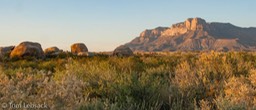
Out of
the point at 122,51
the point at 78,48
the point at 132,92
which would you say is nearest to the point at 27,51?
the point at 78,48

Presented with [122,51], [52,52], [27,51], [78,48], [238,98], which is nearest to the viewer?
[238,98]

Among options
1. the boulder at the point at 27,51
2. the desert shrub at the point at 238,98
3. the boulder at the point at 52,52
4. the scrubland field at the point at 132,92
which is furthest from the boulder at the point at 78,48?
the desert shrub at the point at 238,98

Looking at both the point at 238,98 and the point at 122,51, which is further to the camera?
the point at 122,51

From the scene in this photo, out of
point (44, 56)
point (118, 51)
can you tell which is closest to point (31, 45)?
point (44, 56)

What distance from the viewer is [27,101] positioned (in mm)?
4453

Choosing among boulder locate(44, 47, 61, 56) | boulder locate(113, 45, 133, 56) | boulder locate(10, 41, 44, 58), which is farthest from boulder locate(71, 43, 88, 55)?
boulder locate(10, 41, 44, 58)

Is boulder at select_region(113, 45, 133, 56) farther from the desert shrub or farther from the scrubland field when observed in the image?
the desert shrub

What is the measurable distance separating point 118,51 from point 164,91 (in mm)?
38014

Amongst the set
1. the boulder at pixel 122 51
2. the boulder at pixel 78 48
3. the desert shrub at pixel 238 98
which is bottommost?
the desert shrub at pixel 238 98

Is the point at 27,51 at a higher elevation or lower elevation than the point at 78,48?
lower

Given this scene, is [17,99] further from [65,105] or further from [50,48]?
[50,48]

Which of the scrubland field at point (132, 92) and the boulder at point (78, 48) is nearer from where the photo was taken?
the scrubland field at point (132, 92)

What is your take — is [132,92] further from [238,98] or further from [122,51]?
[122,51]

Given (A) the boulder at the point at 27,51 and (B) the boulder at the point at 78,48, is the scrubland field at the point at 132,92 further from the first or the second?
(B) the boulder at the point at 78,48
